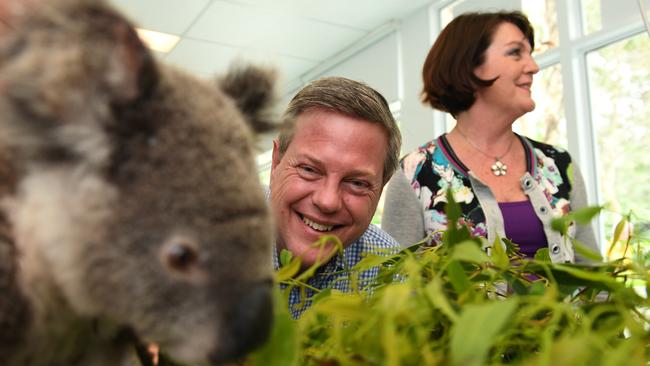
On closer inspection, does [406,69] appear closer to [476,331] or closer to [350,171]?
[350,171]

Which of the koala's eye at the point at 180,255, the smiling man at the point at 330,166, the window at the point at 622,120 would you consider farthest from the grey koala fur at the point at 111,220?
the window at the point at 622,120

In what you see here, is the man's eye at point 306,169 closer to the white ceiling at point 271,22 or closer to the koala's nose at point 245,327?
the koala's nose at point 245,327

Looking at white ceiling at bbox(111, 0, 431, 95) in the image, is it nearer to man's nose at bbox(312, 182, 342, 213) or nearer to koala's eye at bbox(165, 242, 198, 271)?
man's nose at bbox(312, 182, 342, 213)

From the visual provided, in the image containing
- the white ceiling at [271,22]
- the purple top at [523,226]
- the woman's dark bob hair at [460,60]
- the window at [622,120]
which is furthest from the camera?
the white ceiling at [271,22]

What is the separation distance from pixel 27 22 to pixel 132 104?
2.8 inches

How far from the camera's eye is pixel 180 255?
1.03 feet

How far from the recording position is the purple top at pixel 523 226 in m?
1.64

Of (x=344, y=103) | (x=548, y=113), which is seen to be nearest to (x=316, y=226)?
(x=344, y=103)

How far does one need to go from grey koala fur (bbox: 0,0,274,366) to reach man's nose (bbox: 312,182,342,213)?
0.92 m

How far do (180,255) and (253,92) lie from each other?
0.18 metres

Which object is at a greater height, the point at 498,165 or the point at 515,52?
the point at 515,52

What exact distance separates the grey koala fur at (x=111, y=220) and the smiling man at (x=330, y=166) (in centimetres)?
90

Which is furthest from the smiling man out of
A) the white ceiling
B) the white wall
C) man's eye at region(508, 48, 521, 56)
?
the white wall

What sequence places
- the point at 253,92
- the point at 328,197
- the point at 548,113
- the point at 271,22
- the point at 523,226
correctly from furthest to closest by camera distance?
1. the point at 271,22
2. the point at 548,113
3. the point at 523,226
4. the point at 328,197
5. the point at 253,92
